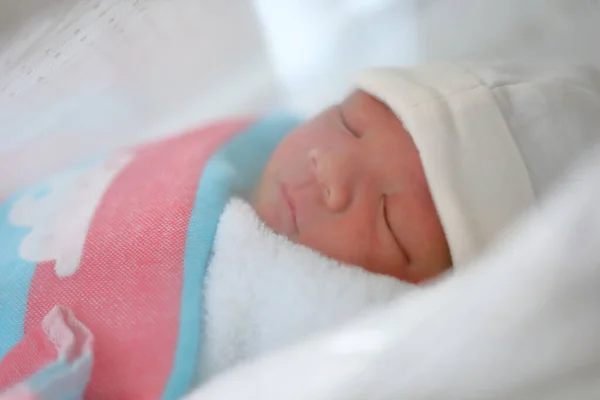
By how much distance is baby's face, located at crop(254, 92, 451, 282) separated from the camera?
68 cm

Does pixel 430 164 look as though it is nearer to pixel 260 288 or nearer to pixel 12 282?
pixel 260 288

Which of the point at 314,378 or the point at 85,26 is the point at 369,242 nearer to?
the point at 314,378

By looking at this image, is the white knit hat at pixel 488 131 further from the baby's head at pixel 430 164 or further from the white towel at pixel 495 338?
the white towel at pixel 495 338

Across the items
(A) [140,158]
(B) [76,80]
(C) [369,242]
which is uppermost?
(B) [76,80]

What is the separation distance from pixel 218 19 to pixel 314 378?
0.60m

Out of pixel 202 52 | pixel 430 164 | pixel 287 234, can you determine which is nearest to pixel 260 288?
pixel 287 234

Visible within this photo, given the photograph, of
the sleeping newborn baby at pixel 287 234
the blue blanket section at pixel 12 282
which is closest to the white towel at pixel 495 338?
the sleeping newborn baby at pixel 287 234

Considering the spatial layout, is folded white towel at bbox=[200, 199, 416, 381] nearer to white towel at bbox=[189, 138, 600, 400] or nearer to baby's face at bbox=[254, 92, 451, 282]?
baby's face at bbox=[254, 92, 451, 282]

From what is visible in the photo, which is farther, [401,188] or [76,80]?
[76,80]

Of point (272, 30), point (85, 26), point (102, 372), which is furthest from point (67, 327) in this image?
point (272, 30)

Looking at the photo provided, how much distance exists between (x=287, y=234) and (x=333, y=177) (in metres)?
0.08

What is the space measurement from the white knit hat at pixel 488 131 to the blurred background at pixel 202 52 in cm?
14

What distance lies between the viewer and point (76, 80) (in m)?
0.86

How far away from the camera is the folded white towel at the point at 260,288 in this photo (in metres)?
0.65
